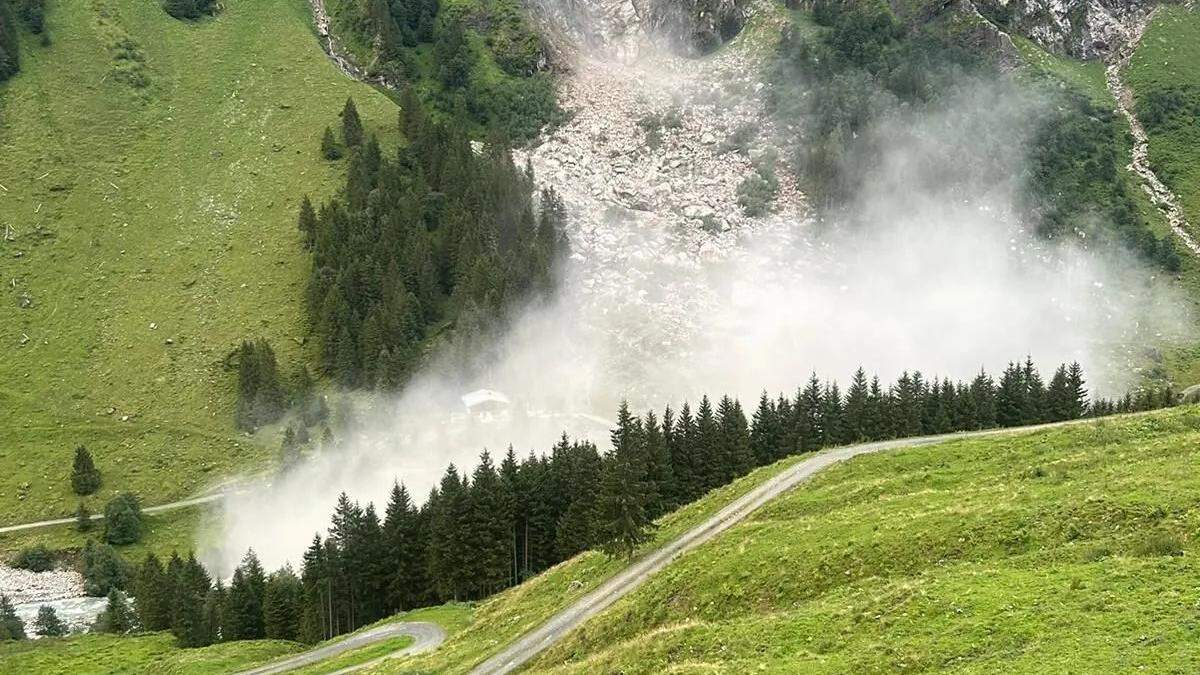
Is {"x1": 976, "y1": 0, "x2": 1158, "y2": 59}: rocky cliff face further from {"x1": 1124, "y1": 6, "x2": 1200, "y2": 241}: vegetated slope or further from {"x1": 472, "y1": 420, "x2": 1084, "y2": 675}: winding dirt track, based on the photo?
{"x1": 472, "y1": 420, "x2": 1084, "y2": 675}: winding dirt track

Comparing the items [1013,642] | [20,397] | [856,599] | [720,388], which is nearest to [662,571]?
[856,599]

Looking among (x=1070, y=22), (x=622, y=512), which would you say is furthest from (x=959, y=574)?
(x=1070, y=22)

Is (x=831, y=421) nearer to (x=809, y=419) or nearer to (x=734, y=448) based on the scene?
(x=809, y=419)

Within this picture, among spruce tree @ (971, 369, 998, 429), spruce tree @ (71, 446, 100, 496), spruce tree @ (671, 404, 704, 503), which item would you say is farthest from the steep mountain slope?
spruce tree @ (71, 446, 100, 496)

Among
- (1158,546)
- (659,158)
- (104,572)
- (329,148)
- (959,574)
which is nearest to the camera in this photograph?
(1158,546)

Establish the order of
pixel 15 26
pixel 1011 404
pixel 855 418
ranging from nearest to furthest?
1. pixel 855 418
2. pixel 1011 404
3. pixel 15 26

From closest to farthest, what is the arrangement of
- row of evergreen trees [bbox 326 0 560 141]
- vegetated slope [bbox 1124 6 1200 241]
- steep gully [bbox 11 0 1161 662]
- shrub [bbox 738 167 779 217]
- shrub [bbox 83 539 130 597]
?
shrub [bbox 83 539 130 597] → steep gully [bbox 11 0 1161 662] → shrub [bbox 738 167 779 217] → vegetated slope [bbox 1124 6 1200 241] → row of evergreen trees [bbox 326 0 560 141]

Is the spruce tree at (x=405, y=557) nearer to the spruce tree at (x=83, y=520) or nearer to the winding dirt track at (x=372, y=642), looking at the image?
the winding dirt track at (x=372, y=642)
